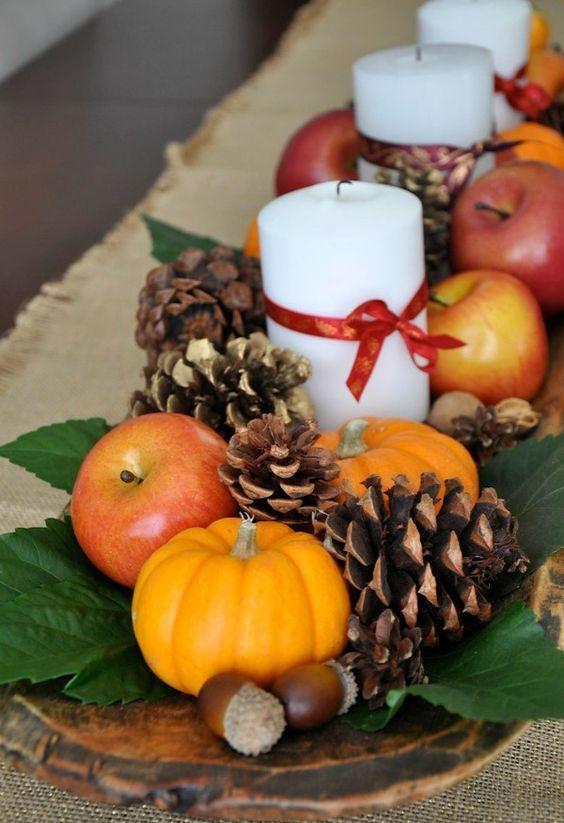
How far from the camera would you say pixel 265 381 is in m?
0.66

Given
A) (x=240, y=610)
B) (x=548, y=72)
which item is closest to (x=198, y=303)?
(x=240, y=610)

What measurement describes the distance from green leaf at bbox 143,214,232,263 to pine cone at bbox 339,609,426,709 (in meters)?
0.46

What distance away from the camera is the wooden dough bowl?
1.39 ft

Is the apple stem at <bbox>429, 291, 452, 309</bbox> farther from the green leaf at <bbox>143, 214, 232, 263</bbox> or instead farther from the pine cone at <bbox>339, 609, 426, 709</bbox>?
the pine cone at <bbox>339, 609, 426, 709</bbox>

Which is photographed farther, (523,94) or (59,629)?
(523,94)

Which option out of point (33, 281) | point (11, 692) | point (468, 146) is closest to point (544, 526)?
point (11, 692)

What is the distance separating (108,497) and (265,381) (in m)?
0.14

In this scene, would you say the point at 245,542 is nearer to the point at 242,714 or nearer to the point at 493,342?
the point at 242,714

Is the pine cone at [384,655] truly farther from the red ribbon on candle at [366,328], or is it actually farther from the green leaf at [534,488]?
the red ribbon on candle at [366,328]

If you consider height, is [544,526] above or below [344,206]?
below

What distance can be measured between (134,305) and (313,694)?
0.69 meters

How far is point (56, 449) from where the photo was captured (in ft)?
2.15

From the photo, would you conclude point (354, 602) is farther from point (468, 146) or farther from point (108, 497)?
point (468, 146)

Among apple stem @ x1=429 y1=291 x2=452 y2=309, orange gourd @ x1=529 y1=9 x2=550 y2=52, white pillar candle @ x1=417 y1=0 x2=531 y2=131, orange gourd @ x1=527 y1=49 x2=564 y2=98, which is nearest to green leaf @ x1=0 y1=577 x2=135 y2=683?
apple stem @ x1=429 y1=291 x2=452 y2=309
